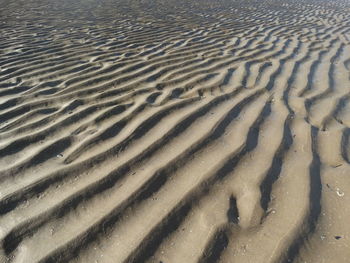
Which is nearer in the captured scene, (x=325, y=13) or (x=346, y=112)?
(x=346, y=112)

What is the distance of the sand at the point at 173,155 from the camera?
1.79 metres

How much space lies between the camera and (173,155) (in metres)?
2.44

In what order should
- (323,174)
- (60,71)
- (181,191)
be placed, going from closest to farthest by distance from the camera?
(181,191) → (323,174) → (60,71)

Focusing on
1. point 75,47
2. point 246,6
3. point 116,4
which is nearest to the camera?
point 75,47

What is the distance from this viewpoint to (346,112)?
321 centimetres

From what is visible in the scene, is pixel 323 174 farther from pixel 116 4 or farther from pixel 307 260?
pixel 116 4

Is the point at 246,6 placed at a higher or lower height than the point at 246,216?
lower

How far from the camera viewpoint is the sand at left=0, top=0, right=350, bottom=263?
5.88 ft

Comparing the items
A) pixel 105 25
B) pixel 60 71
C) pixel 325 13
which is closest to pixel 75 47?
pixel 60 71

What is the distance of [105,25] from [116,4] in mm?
3226

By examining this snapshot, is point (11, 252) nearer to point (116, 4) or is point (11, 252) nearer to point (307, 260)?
point (307, 260)

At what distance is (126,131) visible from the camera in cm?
274

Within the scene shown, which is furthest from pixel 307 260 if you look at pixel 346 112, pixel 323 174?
pixel 346 112

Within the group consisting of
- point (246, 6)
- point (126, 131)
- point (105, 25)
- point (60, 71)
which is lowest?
point (246, 6)
